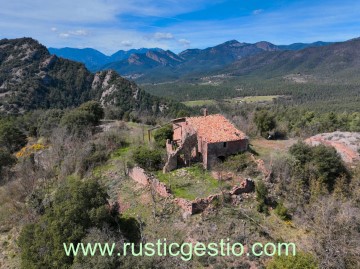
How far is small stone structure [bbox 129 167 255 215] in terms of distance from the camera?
21.7 m

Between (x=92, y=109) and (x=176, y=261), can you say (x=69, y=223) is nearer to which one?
(x=176, y=261)

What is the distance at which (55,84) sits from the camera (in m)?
119

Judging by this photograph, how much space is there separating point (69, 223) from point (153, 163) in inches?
451

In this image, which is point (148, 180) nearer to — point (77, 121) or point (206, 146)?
point (206, 146)

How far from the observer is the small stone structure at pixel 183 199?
71.2ft

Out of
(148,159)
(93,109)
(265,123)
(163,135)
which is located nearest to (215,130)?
(148,159)

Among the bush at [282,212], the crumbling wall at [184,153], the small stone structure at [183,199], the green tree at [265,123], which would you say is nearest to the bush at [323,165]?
the bush at [282,212]

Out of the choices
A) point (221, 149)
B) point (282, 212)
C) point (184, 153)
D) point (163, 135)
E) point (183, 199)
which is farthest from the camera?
point (163, 135)

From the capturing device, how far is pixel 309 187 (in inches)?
979

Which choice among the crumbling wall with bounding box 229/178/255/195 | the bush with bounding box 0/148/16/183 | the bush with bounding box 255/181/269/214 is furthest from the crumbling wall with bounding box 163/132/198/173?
the bush with bounding box 0/148/16/183

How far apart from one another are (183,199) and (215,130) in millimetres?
10275

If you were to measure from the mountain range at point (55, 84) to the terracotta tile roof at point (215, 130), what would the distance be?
70.9m

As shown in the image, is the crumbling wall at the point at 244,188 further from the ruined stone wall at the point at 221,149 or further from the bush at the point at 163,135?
the bush at the point at 163,135

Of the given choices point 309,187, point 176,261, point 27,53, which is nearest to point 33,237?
point 176,261
